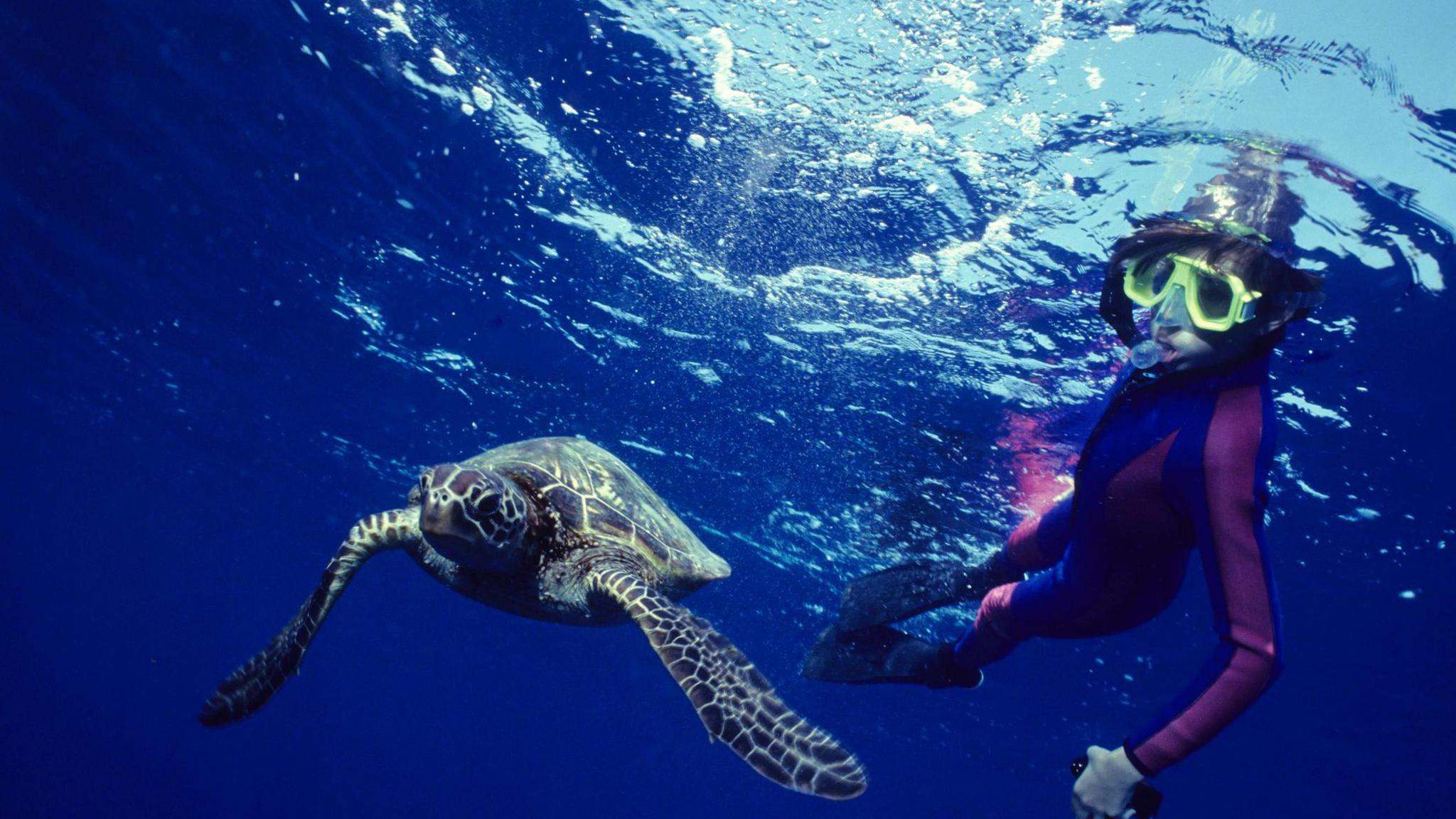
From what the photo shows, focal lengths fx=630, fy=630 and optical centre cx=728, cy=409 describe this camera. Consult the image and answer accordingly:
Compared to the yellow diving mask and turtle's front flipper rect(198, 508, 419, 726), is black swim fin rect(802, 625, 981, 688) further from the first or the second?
turtle's front flipper rect(198, 508, 419, 726)

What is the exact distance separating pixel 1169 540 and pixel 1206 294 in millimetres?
1475

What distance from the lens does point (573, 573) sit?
206 inches

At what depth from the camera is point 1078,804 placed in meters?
3.01

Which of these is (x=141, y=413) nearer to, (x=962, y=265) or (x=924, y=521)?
(x=924, y=521)

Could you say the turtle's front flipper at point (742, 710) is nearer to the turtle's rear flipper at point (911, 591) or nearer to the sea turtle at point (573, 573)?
the sea turtle at point (573, 573)

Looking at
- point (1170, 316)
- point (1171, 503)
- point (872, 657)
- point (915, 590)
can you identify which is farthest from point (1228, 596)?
point (872, 657)

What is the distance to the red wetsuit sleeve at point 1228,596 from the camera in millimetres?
2844

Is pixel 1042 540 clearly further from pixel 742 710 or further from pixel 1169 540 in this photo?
pixel 742 710

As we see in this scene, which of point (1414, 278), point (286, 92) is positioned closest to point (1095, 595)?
point (1414, 278)

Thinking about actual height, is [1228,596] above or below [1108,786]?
above

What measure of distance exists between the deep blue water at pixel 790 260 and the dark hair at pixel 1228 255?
230 centimetres

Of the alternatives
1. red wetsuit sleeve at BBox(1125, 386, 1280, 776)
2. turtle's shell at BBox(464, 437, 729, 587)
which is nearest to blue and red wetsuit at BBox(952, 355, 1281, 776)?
red wetsuit sleeve at BBox(1125, 386, 1280, 776)

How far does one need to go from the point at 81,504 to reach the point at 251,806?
28.0m

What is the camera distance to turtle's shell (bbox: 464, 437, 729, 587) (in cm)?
554
